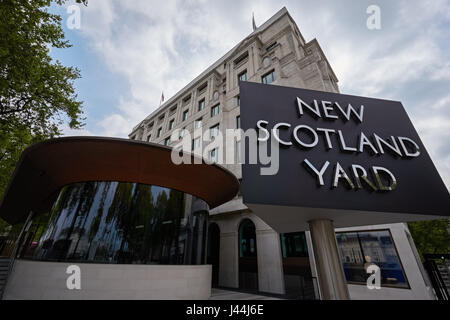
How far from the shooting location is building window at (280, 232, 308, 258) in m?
13.2

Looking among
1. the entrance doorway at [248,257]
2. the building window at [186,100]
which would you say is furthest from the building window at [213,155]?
the building window at [186,100]

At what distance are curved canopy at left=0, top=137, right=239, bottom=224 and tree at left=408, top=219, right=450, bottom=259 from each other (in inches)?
1137

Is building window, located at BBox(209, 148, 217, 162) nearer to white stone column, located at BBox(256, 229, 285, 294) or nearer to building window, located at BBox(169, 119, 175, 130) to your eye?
→ white stone column, located at BBox(256, 229, 285, 294)

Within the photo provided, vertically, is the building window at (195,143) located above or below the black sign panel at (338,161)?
above

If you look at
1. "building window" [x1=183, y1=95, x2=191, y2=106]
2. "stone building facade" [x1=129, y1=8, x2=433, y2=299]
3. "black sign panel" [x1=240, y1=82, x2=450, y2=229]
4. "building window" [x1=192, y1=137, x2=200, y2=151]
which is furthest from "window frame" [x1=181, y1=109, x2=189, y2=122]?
"black sign panel" [x1=240, y1=82, x2=450, y2=229]

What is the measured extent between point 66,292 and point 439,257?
17408 mm

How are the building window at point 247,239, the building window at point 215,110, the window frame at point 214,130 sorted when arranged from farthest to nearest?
the building window at point 215,110, the window frame at point 214,130, the building window at point 247,239

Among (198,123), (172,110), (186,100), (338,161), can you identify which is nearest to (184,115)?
(186,100)

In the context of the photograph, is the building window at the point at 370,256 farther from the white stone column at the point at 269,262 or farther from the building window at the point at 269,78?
the building window at the point at 269,78

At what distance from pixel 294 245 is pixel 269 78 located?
1586 cm

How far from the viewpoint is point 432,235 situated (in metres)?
24.1

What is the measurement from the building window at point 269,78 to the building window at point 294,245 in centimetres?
1461

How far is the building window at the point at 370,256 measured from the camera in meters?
10.6

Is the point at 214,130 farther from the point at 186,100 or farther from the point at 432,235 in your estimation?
the point at 432,235
